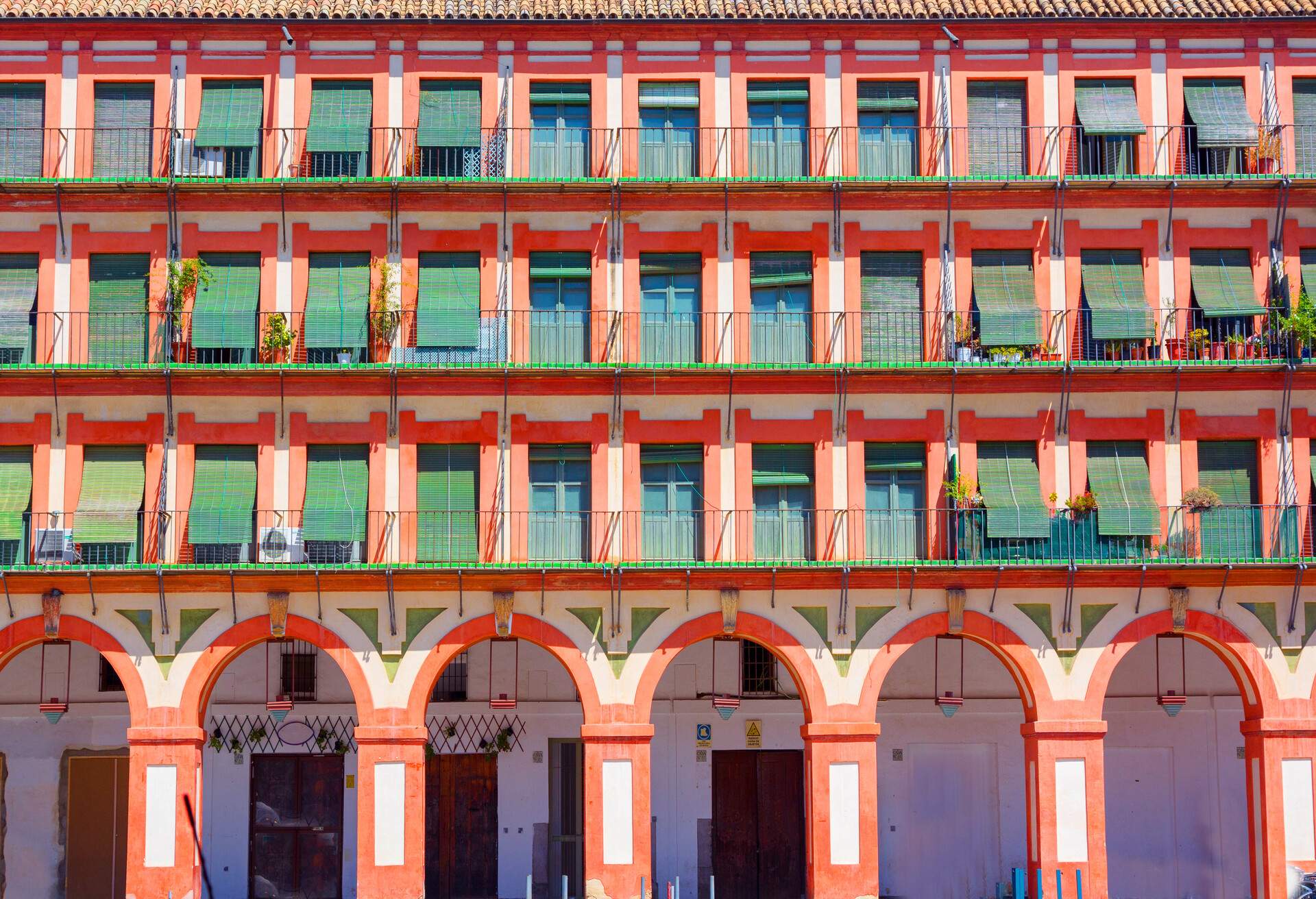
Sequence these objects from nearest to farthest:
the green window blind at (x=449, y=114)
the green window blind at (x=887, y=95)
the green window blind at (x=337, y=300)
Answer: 1. the green window blind at (x=337, y=300)
2. the green window blind at (x=449, y=114)
3. the green window blind at (x=887, y=95)

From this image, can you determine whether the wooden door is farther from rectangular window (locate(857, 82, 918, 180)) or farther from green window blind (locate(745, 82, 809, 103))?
rectangular window (locate(857, 82, 918, 180))

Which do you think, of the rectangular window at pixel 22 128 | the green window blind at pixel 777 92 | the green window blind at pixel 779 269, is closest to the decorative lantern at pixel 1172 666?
the green window blind at pixel 779 269

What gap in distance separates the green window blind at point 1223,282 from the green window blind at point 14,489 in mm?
24788

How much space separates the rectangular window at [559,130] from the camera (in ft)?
119

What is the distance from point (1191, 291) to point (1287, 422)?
3.39 metres

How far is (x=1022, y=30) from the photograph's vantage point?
3641 cm

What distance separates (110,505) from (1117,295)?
21427 millimetres

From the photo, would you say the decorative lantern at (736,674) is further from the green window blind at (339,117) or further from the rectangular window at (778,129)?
the green window blind at (339,117)

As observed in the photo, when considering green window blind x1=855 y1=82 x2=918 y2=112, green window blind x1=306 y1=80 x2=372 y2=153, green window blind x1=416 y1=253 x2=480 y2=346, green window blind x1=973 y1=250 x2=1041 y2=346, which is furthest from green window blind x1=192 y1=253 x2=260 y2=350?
green window blind x1=973 y1=250 x2=1041 y2=346

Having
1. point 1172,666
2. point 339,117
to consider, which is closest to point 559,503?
point 339,117

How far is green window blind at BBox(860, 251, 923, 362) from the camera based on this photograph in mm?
35594

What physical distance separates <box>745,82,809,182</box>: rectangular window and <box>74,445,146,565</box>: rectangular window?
14.4 metres

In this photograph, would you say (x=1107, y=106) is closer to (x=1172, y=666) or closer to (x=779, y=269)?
(x=779, y=269)

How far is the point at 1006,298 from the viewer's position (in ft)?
117
